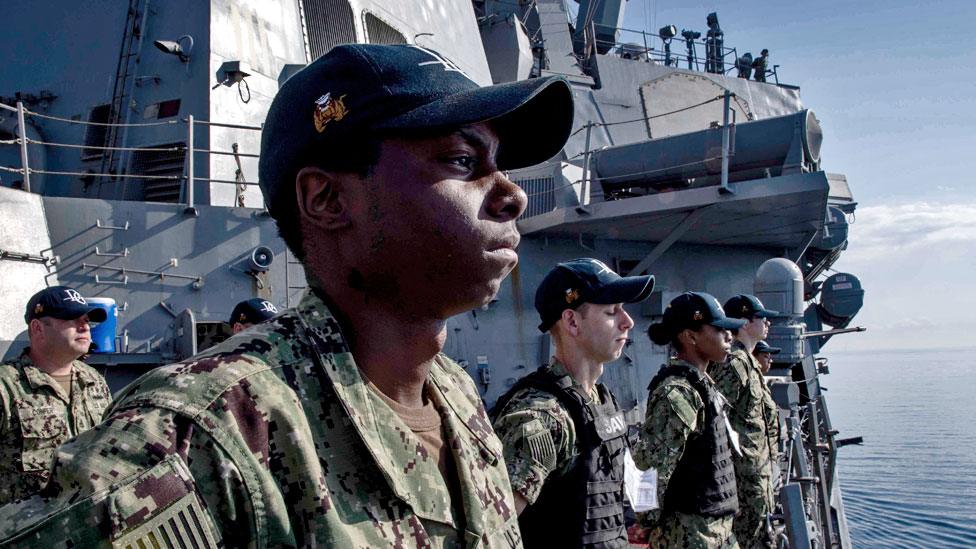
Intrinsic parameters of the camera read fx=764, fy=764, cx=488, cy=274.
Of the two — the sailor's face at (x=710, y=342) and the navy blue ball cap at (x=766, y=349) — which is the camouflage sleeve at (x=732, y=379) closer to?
the sailor's face at (x=710, y=342)

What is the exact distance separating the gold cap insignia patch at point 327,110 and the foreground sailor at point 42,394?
2803mm

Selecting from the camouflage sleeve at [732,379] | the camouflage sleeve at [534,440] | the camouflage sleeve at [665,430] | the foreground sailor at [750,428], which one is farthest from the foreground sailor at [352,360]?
the camouflage sleeve at [732,379]

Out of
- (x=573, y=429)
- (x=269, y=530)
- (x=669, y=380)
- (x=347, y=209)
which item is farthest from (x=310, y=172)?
(x=669, y=380)

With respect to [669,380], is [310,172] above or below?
above

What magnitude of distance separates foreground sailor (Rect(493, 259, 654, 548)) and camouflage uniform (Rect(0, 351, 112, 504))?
6.47ft

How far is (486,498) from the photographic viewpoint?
1.16 meters

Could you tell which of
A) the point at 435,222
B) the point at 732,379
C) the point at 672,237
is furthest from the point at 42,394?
the point at 672,237

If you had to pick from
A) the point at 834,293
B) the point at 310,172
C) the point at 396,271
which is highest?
the point at 834,293

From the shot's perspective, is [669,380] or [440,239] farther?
[669,380]

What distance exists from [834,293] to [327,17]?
808 centimetres

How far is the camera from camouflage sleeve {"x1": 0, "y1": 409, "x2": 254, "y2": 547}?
28.5 inches

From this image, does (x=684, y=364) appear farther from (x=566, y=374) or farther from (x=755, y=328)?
(x=755, y=328)

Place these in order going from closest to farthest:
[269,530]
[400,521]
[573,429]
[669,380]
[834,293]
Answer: [269,530]
[400,521]
[573,429]
[669,380]
[834,293]

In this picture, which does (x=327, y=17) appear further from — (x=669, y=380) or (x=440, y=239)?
(x=440, y=239)
